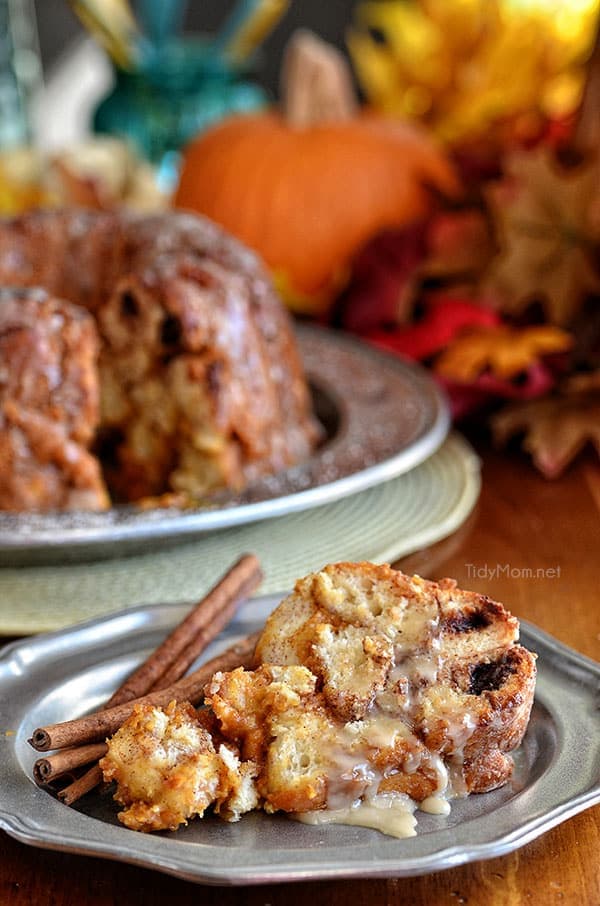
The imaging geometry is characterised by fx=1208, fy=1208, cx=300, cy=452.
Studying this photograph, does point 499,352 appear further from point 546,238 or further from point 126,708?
point 126,708

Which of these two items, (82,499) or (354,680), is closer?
(354,680)

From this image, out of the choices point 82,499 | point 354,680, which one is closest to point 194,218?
point 82,499

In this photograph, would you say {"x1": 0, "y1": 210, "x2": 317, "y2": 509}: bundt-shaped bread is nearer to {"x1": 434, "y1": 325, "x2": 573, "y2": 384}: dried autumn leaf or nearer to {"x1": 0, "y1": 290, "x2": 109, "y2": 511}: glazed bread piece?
{"x1": 0, "y1": 290, "x2": 109, "y2": 511}: glazed bread piece

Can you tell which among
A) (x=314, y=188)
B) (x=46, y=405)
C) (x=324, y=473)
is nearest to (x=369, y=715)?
(x=324, y=473)

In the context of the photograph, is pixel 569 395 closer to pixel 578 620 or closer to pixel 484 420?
pixel 484 420

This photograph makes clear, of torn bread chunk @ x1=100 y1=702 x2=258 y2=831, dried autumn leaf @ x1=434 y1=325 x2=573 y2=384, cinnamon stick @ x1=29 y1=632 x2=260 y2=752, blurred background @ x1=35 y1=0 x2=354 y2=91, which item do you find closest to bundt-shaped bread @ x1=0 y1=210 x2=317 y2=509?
dried autumn leaf @ x1=434 y1=325 x2=573 y2=384

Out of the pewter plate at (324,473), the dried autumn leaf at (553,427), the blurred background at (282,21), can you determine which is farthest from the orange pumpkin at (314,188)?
the blurred background at (282,21)
